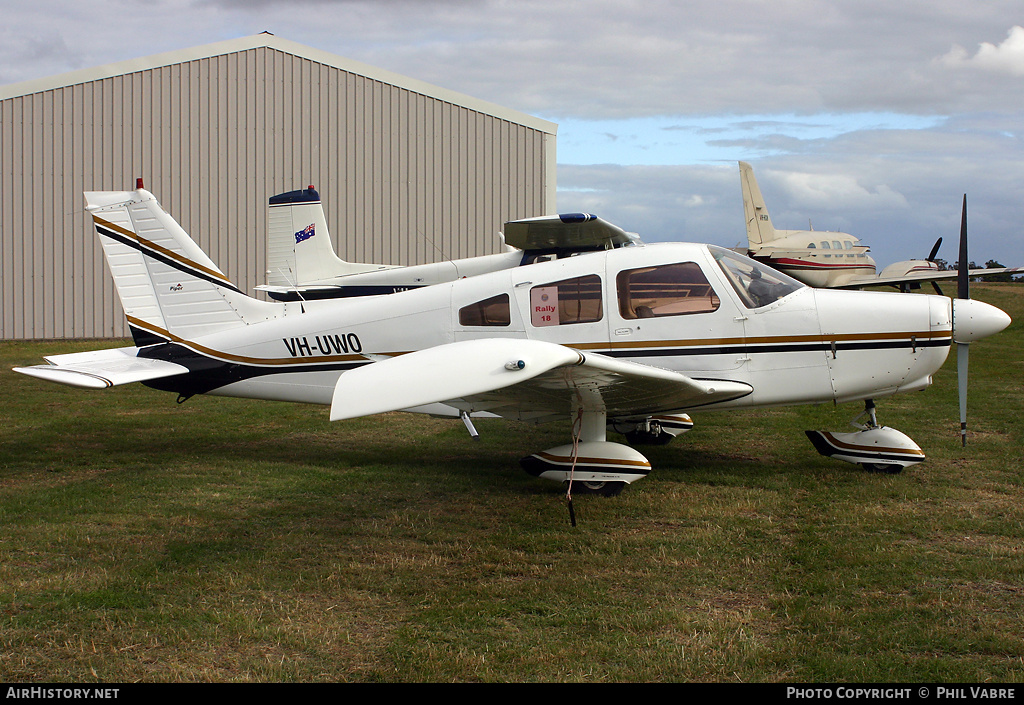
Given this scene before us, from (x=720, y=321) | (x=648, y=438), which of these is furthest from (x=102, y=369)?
(x=720, y=321)

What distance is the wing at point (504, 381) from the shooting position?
13.9 ft

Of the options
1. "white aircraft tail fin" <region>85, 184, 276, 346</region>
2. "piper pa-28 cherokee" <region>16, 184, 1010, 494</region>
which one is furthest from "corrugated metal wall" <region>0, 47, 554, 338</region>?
"piper pa-28 cherokee" <region>16, 184, 1010, 494</region>

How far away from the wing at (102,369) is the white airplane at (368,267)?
5.85 m

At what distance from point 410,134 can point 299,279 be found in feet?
29.1

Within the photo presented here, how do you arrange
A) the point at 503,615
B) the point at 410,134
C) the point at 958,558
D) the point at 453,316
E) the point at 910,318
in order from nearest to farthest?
1. the point at 503,615
2. the point at 958,558
3. the point at 910,318
4. the point at 453,316
5. the point at 410,134

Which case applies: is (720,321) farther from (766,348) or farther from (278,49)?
(278,49)

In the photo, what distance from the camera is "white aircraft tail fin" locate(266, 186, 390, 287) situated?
47.2 ft

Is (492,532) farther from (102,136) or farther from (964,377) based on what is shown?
(102,136)

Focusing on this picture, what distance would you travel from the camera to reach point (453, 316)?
6.89 m

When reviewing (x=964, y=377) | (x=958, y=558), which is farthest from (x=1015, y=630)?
(x=964, y=377)

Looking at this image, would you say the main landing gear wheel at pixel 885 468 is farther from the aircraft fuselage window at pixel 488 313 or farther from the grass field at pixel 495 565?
the aircraft fuselage window at pixel 488 313

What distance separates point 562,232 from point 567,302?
616cm

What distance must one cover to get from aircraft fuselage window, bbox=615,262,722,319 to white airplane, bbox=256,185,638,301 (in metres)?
5.41

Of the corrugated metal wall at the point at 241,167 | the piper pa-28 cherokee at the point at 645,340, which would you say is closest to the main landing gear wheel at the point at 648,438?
the piper pa-28 cherokee at the point at 645,340
